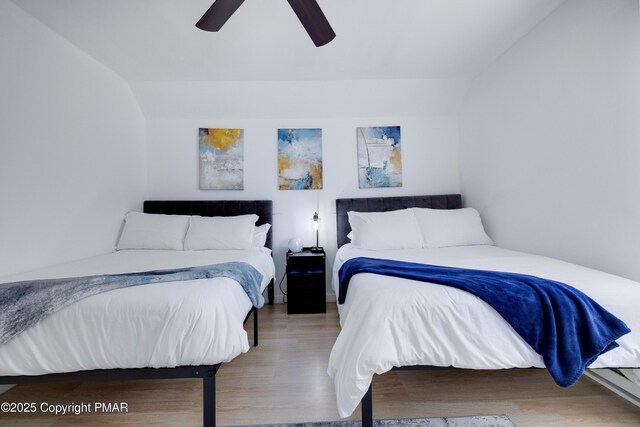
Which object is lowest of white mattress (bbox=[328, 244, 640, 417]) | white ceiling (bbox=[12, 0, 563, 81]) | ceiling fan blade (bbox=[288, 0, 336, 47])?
white mattress (bbox=[328, 244, 640, 417])

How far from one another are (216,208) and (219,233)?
0.58 metres

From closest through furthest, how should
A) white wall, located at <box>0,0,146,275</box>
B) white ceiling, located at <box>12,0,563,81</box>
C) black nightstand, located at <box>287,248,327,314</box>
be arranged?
white wall, located at <box>0,0,146,275</box> < white ceiling, located at <box>12,0,563,81</box> < black nightstand, located at <box>287,248,327,314</box>

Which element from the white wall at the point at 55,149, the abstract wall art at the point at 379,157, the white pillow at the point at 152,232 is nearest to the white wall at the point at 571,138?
the abstract wall art at the point at 379,157

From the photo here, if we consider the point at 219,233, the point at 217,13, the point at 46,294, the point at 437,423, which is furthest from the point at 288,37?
the point at 437,423

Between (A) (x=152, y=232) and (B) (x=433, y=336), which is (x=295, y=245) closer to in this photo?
(A) (x=152, y=232)

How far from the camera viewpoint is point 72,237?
2.44 metres

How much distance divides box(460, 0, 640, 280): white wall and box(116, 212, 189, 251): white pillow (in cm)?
326

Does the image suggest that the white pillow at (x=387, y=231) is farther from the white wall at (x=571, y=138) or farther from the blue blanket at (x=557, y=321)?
the blue blanket at (x=557, y=321)

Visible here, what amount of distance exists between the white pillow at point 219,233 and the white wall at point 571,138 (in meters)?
2.59

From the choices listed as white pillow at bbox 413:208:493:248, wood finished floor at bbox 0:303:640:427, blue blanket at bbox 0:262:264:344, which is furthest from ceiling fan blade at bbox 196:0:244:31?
white pillow at bbox 413:208:493:248

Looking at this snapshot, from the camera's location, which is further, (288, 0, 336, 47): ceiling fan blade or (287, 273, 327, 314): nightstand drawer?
(287, 273, 327, 314): nightstand drawer

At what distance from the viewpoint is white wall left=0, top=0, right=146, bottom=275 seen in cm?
196

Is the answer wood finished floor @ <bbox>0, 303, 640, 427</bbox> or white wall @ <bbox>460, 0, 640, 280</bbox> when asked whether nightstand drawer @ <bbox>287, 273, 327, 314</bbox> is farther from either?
white wall @ <bbox>460, 0, 640, 280</bbox>

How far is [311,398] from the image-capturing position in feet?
5.54
